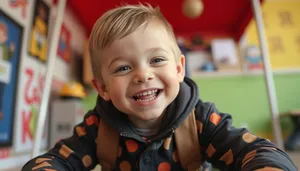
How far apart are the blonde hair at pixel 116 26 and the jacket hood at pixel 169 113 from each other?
7 cm

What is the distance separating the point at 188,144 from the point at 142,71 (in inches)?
6.8

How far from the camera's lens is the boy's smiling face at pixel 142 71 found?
465 millimetres

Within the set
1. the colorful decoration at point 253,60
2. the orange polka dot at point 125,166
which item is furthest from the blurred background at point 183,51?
the orange polka dot at point 125,166

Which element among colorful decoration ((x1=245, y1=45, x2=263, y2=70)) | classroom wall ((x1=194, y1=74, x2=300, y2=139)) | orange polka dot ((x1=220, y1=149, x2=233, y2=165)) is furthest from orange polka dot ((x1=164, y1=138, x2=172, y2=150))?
colorful decoration ((x1=245, y1=45, x2=263, y2=70))

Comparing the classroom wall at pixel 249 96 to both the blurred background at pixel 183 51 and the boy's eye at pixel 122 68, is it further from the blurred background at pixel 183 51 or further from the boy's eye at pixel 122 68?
the boy's eye at pixel 122 68

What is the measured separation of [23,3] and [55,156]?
25.6 inches

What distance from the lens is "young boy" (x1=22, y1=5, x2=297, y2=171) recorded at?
18.4 inches

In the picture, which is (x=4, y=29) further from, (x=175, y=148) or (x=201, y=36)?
(x=201, y=36)

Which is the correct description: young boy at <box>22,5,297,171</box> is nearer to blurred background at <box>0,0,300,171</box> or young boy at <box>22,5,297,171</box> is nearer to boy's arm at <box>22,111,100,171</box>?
boy's arm at <box>22,111,100,171</box>

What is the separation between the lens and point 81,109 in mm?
1240

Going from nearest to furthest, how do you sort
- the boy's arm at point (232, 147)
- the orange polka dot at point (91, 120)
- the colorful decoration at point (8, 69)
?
the boy's arm at point (232, 147)
the orange polka dot at point (91, 120)
the colorful decoration at point (8, 69)

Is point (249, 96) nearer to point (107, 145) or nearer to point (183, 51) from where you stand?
point (183, 51)

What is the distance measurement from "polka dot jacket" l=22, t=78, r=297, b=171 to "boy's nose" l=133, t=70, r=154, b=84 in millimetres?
107

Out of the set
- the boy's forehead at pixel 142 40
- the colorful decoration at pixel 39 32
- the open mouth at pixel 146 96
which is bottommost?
the open mouth at pixel 146 96
